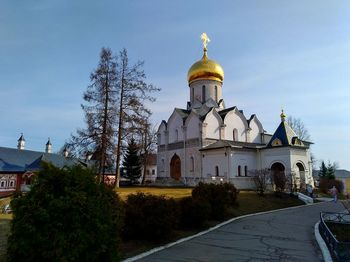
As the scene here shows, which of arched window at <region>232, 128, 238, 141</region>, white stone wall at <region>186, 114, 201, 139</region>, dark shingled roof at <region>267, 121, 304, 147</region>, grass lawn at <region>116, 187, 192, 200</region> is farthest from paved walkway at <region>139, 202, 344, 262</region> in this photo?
arched window at <region>232, 128, 238, 141</region>

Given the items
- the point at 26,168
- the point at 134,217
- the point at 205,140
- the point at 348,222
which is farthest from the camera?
the point at 26,168

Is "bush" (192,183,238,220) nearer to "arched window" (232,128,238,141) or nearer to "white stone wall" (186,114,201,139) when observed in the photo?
"white stone wall" (186,114,201,139)

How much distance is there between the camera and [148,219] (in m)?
8.88

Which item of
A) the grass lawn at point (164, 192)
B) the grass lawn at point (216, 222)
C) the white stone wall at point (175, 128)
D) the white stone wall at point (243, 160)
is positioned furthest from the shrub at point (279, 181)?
the white stone wall at point (175, 128)

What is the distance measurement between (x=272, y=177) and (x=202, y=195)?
40.7 feet

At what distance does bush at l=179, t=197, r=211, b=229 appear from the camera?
444 inches

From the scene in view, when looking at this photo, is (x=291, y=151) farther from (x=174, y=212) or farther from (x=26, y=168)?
(x=26, y=168)

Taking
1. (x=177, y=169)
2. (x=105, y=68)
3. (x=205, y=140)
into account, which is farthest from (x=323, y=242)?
(x=177, y=169)

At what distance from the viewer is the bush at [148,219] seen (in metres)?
8.88

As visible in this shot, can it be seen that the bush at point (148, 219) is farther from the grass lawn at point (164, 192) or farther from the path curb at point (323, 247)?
the grass lawn at point (164, 192)

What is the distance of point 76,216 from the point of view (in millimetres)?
5172

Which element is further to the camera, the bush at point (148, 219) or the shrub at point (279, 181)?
the shrub at point (279, 181)

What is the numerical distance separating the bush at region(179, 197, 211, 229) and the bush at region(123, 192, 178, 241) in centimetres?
190

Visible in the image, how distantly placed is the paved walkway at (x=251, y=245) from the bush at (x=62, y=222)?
95.0 inches
